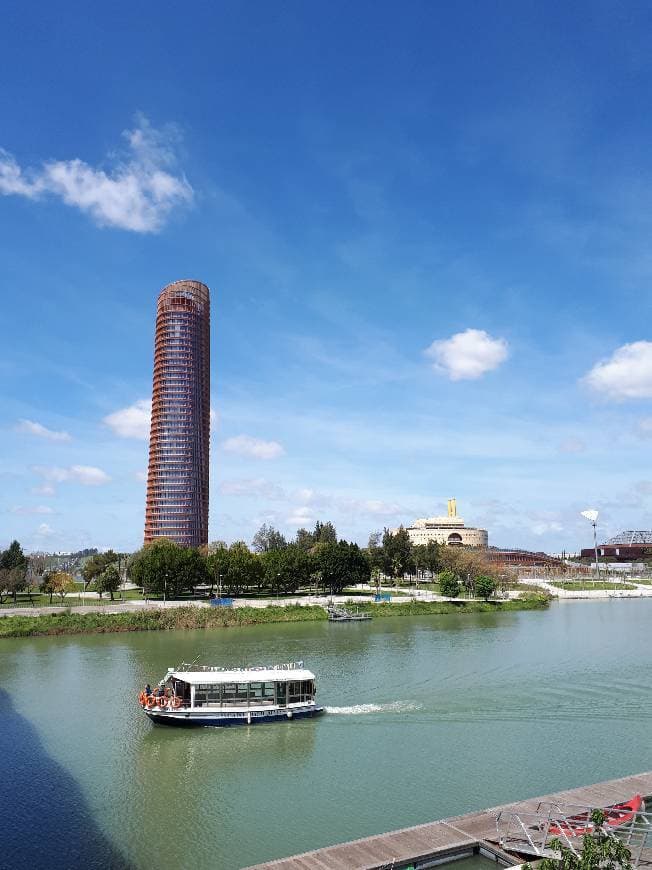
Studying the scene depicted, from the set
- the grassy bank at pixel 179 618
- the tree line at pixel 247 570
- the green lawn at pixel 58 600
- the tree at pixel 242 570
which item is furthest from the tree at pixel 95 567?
the grassy bank at pixel 179 618

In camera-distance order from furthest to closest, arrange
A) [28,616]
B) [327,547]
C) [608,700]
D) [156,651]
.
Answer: [327,547]
[28,616]
[156,651]
[608,700]

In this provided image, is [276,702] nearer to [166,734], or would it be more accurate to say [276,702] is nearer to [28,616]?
[166,734]

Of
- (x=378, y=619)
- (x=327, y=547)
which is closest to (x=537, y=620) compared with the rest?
(x=378, y=619)

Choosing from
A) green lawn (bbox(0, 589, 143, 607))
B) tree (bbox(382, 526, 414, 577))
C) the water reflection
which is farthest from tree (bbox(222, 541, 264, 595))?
the water reflection

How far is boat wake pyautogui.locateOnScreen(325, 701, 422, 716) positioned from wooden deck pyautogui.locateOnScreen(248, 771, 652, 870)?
675 inches

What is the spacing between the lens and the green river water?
28172mm

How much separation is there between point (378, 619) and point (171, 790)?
2753 inches

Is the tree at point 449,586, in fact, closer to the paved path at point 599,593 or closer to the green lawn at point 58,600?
the paved path at point 599,593

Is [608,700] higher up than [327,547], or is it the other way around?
[327,547]

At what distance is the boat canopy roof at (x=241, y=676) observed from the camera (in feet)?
146

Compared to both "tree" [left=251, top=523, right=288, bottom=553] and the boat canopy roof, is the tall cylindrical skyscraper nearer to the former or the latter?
"tree" [left=251, top=523, right=288, bottom=553]

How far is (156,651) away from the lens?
6850 cm

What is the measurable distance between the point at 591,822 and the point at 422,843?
6.01 meters

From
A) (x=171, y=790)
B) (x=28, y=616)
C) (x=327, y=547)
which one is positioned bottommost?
(x=171, y=790)
